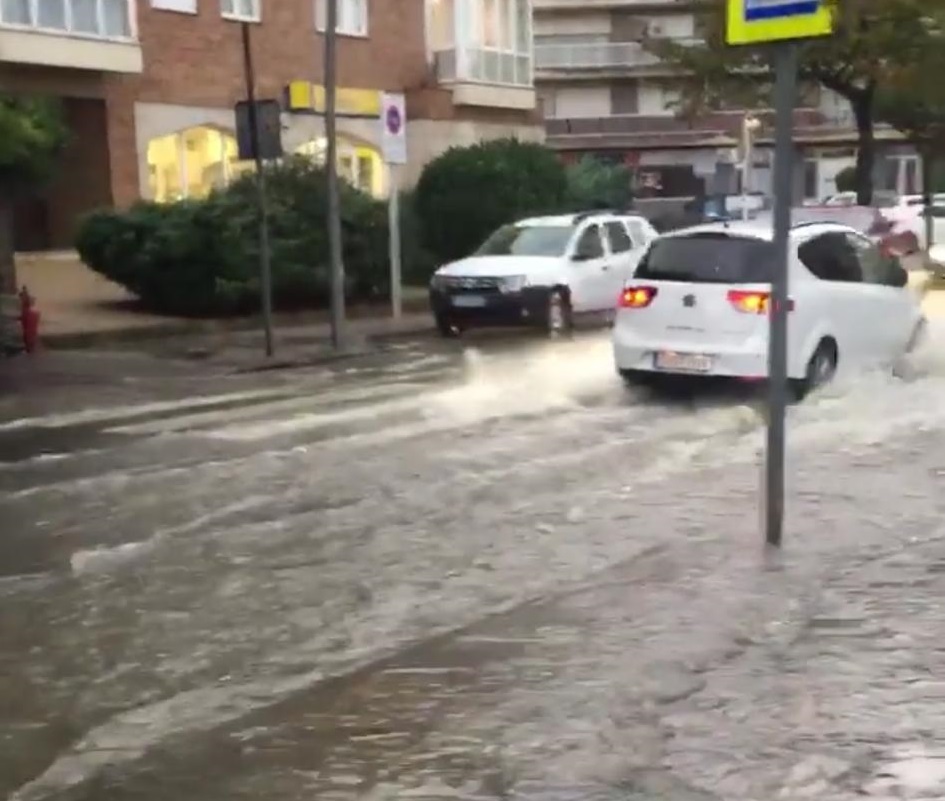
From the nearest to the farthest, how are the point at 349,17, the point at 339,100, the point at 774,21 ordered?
the point at 774,21 → the point at 339,100 → the point at 349,17

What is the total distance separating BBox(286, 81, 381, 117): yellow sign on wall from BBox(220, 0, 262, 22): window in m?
1.53

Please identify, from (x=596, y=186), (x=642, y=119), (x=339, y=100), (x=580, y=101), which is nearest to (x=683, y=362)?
(x=339, y=100)

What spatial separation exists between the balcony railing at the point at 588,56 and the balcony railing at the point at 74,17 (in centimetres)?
4371

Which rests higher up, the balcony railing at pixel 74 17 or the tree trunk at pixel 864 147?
the balcony railing at pixel 74 17

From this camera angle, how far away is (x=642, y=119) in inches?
2739

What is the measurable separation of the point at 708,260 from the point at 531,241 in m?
8.30

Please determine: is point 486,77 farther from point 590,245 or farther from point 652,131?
point 652,131

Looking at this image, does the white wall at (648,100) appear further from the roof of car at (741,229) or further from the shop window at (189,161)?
the roof of car at (741,229)

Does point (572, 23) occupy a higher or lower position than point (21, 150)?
higher

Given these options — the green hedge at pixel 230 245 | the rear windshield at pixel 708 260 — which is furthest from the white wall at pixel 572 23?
the rear windshield at pixel 708 260

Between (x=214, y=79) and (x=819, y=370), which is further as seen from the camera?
(x=214, y=79)

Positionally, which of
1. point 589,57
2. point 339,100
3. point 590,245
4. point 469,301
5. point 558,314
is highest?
point 589,57

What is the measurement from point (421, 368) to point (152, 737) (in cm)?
1224

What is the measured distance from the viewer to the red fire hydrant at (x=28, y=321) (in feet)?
61.4
